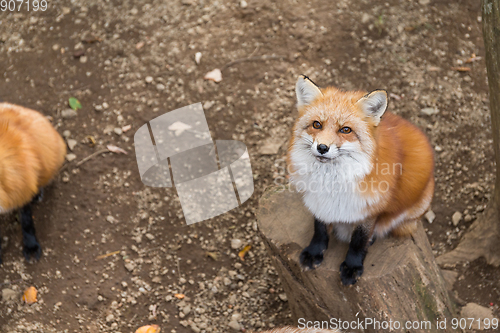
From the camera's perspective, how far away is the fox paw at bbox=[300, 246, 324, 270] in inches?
110

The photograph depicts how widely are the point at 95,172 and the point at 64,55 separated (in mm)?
1622

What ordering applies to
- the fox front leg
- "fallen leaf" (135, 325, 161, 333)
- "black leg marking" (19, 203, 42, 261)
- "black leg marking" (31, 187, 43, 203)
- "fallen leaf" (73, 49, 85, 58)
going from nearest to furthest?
the fox front leg
"fallen leaf" (135, 325, 161, 333)
"black leg marking" (19, 203, 42, 261)
"black leg marking" (31, 187, 43, 203)
"fallen leaf" (73, 49, 85, 58)

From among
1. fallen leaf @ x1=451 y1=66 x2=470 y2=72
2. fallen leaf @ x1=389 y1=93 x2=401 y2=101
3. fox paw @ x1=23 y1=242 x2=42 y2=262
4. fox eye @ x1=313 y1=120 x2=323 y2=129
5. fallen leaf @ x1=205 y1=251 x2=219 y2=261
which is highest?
fox eye @ x1=313 y1=120 x2=323 y2=129

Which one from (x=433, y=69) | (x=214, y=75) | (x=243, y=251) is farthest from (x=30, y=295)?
(x=433, y=69)

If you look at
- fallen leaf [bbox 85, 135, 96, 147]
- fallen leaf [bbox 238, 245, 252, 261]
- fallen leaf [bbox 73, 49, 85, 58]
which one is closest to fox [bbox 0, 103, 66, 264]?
fallen leaf [bbox 85, 135, 96, 147]

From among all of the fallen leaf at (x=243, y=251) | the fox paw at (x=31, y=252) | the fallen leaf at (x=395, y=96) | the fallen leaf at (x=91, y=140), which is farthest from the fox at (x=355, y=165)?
the fallen leaf at (x=91, y=140)

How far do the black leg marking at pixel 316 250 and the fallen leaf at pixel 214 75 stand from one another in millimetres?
2573

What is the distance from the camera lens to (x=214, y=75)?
4.80 meters

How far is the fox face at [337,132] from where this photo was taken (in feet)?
7.22

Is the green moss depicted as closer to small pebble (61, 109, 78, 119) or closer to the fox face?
the fox face

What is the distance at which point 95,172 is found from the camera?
4.29 m

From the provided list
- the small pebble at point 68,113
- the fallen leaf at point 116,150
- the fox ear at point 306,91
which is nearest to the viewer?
the fox ear at point 306,91

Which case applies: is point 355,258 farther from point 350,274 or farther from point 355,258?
point 350,274

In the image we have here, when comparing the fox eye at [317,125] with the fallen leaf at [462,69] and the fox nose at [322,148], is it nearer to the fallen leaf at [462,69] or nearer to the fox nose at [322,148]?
the fox nose at [322,148]
